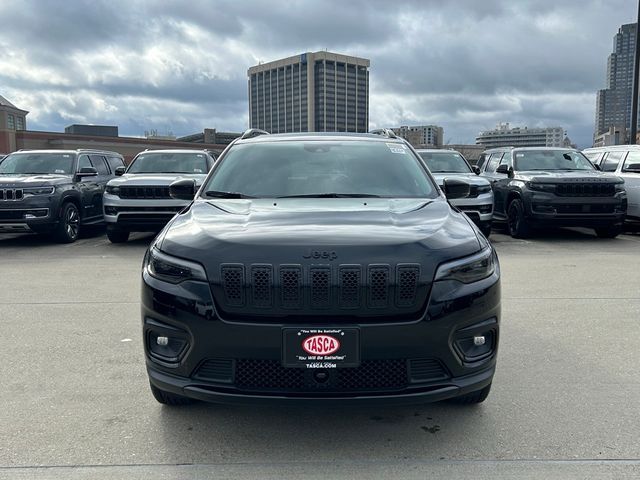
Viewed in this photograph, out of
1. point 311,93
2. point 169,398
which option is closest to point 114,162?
point 169,398

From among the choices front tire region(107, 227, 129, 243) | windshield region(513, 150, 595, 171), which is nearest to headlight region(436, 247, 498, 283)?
front tire region(107, 227, 129, 243)

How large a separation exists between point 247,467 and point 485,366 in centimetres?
128

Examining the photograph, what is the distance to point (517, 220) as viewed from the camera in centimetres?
1160

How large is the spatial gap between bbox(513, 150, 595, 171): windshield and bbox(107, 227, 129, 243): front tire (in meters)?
7.87

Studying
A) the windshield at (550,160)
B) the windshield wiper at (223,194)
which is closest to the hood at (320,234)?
the windshield wiper at (223,194)

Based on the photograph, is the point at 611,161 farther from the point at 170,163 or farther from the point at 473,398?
the point at 473,398

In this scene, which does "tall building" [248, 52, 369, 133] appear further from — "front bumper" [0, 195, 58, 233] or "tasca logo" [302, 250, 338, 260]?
"tasca logo" [302, 250, 338, 260]

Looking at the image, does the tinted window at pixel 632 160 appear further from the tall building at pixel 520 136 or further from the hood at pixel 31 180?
the tall building at pixel 520 136

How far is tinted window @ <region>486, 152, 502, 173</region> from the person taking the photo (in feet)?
43.5

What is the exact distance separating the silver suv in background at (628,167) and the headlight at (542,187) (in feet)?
7.44

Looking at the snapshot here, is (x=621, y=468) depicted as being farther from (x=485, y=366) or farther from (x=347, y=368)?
(x=347, y=368)

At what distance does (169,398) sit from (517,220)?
374 inches

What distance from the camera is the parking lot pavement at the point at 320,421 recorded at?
9.63ft

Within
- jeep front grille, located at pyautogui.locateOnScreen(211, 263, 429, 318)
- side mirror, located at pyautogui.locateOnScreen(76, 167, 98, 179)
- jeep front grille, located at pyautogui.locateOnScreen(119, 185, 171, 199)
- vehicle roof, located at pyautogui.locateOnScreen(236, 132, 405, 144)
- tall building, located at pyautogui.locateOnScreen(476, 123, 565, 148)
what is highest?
tall building, located at pyautogui.locateOnScreen(476, 123, 565, 148)
